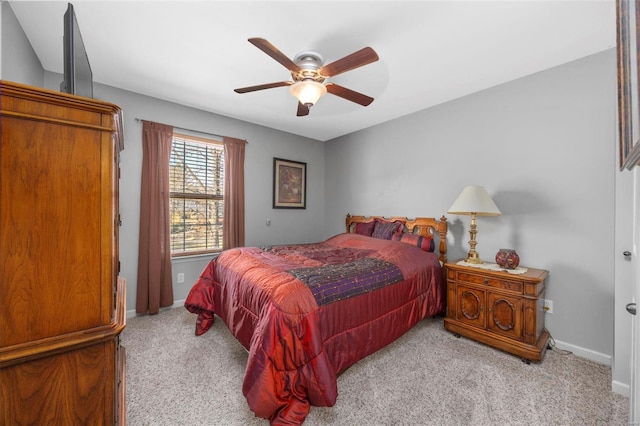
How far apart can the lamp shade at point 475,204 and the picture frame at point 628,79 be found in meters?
1.55

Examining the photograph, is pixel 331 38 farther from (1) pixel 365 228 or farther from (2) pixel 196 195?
(2) pixel 196 195

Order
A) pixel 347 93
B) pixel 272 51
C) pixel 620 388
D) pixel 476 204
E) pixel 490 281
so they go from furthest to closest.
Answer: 1. pixel 476 204
2. pixel 490 281
3. pixel 347 93
4. pixel 620 388
5. pixel 272 51

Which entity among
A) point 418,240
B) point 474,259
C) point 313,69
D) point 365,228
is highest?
point 313,69

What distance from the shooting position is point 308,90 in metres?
1.96

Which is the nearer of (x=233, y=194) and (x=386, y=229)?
(x=386, y=229)

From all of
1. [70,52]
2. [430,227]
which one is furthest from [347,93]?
[430,227]

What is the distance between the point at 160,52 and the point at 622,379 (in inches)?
171

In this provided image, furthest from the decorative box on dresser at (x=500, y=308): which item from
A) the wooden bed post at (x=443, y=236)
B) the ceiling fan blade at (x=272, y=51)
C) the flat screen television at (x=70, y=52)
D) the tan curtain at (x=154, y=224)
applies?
the tan curtain at (x=154, y=224)

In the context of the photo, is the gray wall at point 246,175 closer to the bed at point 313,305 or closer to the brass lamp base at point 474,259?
the bed at point 313,305

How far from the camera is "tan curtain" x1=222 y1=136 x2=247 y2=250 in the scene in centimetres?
359

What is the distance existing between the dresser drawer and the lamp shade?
608mm

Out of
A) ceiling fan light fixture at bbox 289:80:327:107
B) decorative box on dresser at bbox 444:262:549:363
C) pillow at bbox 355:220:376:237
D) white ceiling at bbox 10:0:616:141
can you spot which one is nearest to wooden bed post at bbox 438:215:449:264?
decorative box on dresser at bbox 444:262:549:363

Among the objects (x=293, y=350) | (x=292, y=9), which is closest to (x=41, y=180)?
(x=293, y=350)

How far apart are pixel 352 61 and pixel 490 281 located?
2.21m
